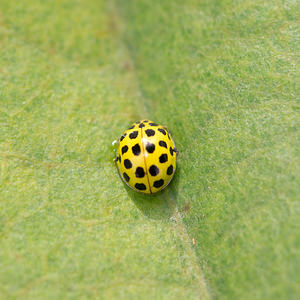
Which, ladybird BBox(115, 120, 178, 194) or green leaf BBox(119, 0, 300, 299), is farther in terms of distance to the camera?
ladybird BBox(115, 120, 178, 194)

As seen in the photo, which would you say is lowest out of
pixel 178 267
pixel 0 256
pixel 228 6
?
pixel 178 267

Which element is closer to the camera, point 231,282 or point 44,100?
point 231,282

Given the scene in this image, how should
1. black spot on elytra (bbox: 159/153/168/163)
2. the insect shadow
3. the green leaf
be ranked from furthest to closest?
black spot on elytra (bbox: 159/153/168/163)
the insect shadow
the green leaf

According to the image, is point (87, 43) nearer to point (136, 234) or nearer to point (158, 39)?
point (158, 39)

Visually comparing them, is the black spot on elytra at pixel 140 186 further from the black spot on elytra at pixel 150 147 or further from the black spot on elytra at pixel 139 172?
the black spot on elytra at pixel 150 147

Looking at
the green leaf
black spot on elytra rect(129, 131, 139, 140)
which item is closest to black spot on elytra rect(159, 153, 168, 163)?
the green leaf

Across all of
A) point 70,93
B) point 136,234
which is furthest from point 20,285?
point 70,93

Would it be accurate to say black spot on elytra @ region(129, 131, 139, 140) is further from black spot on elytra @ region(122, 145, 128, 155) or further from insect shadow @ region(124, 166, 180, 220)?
insect shadow @ region(124, 166, 180, 220)
